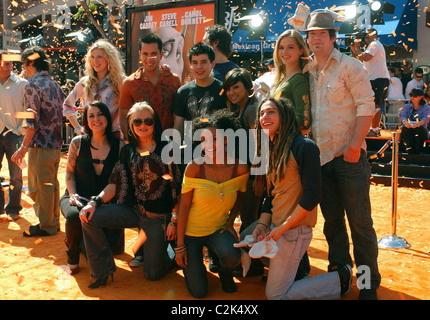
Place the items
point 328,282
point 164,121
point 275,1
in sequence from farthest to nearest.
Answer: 1. point 275,1
2. point 164,121
3. point 328,282

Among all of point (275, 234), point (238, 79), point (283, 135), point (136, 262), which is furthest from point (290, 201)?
point (136, 262)

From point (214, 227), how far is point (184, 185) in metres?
0.42

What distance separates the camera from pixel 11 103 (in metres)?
5.88

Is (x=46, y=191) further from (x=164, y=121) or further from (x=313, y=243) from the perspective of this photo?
(x=313, y=243)

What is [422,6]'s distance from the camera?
13977 mm

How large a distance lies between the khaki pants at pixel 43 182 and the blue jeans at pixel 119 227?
1605mm

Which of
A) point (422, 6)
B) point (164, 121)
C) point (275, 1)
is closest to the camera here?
point (164, 121)

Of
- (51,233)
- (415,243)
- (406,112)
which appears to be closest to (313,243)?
(415,243)

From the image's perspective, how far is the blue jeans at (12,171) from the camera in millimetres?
5902

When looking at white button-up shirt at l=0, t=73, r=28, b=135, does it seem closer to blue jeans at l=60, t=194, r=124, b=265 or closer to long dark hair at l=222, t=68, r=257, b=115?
blue jeans at l=60, t=194, r=124, b=265

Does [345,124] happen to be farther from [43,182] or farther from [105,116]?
[43,182]

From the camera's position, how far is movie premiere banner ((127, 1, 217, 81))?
6.00 metres

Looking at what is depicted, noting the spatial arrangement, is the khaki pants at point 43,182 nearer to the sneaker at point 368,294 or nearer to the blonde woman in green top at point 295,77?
the blonde woman in green top at point 295,77

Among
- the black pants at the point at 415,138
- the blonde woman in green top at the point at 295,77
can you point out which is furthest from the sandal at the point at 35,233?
the black pants at the point at 415,138
